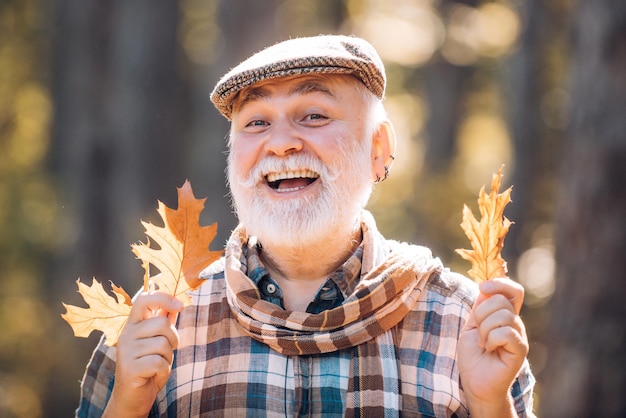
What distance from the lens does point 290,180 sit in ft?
11.4

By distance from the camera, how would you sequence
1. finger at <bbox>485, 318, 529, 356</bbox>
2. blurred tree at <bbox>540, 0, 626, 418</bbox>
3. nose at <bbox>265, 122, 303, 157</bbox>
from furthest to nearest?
blurred tree at <bbox>540, 0, 626, 418</bbox> < nose at <bbox>265, 122, 303, 157</bbox> < finger at <bbox>485, 318, 529, 356</bbox>

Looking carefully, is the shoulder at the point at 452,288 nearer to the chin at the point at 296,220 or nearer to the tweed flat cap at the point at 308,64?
the chin at the point at 296,220

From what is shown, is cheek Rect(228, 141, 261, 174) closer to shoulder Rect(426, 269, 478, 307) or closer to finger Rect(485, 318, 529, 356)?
shoulder Rect(426, 269, 478, 307)

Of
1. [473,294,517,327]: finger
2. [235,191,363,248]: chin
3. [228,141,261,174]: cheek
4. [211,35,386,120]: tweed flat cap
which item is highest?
→ [211,35,386,120]: tweed flat cap

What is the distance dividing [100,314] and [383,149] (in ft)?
4.46

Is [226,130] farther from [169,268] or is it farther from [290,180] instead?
[169,268]

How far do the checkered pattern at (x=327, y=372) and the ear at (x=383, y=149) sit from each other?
1.44 ft

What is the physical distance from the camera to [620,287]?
240 inches

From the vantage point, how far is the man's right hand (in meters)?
2.93

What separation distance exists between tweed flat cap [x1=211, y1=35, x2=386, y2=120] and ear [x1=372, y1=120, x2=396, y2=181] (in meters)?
0.19

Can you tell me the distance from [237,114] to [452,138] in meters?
16.3

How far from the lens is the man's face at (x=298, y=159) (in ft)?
11.1

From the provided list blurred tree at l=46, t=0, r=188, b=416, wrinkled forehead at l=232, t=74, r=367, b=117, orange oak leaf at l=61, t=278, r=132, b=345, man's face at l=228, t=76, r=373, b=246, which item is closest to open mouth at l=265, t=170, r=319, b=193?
man's face at l=228, t=76, r=373, b=246

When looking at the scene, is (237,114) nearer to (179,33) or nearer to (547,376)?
(547,376)
